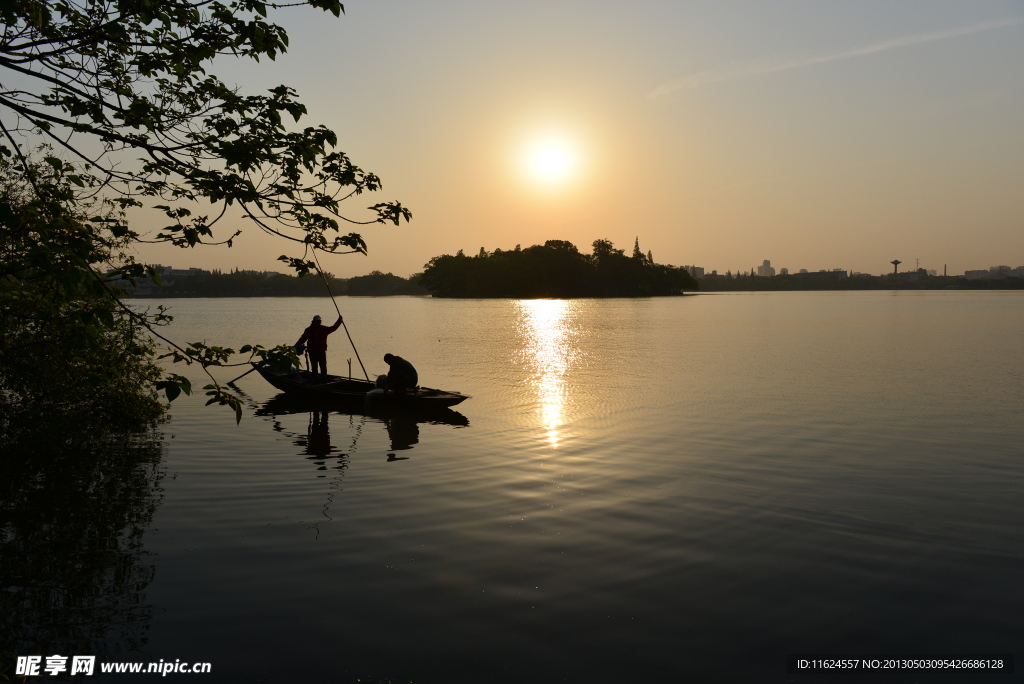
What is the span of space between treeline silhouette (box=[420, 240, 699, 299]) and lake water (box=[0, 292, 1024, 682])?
14940 cm

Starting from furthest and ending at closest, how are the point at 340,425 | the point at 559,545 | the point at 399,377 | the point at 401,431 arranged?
the point at 399,377, the point at 340,425, the point at 401,431, the point at 559,545

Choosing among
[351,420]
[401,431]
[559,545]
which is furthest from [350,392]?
[559,545]

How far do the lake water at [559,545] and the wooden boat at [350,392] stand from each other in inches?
26.4

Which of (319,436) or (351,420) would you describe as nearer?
(319,436)

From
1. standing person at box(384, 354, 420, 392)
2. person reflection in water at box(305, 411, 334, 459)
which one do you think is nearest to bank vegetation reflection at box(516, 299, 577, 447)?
standing person at box(384, 354, 420, 392)

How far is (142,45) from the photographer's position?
6688 millimetres

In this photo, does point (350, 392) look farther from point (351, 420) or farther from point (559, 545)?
point (559, 545)

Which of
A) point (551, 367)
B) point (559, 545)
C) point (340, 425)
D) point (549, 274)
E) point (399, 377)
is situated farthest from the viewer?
point (549, 274)

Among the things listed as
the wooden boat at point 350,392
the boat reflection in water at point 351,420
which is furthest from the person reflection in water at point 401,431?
the wooden boat at point 350,392

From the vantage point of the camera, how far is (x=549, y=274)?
16900cm

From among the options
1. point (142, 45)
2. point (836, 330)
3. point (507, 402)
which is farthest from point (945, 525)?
point (836, 330)

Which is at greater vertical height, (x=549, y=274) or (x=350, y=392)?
(x=549, y=274)

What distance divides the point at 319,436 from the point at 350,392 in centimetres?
382

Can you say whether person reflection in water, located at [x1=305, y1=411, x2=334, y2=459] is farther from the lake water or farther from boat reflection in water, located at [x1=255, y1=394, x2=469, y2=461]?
the lake water
